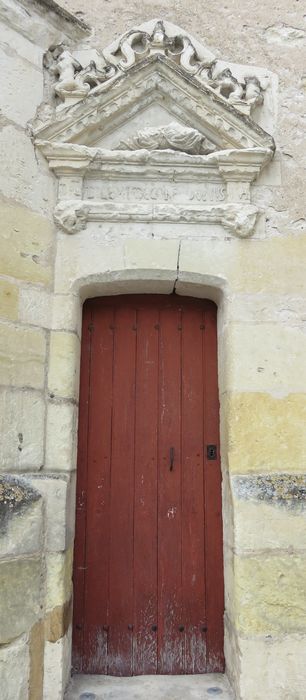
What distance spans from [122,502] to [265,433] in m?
Answer: 0.84

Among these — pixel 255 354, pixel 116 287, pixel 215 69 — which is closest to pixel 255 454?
pixel 255 354

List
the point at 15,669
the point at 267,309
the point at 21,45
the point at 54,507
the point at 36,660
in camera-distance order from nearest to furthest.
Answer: the point at 15,669
the point at 36,660
the point at 54,507
the point at 267,309
the point at 21,45

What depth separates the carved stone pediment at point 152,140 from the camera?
2.92m

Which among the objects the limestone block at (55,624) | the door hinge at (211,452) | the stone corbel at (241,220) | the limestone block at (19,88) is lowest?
the limestone block at (55,624)

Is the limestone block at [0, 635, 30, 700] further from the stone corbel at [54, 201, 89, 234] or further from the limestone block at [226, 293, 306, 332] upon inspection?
the stone corbel at [54, 201, 89, 234]

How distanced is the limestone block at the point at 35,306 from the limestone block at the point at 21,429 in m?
0.36

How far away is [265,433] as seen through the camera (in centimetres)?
271

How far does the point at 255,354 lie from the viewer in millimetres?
2783

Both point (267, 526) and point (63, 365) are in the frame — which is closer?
point (267, 526)

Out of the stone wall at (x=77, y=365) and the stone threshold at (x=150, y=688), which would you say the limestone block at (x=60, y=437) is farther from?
the stone threshold at (x=150, y=688)

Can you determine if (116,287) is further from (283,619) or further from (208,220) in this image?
(283,619)

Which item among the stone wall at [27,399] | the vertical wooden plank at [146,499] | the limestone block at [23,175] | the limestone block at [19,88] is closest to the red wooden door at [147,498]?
the vertical wooden plank at [146,499]

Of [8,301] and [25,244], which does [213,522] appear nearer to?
[8,301]

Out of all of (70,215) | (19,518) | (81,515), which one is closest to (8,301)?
(70,215)
